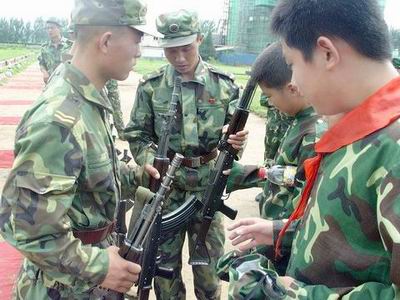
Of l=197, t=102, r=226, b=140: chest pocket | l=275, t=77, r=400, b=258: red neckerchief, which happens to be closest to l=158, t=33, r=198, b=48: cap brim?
l=197, t=102, r=226, b=140: chest pocket

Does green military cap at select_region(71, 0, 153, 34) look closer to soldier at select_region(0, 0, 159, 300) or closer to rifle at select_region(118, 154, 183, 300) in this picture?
soldier at select_region(0, 0, 159, 300)

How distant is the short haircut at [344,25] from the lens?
1131 millimetres

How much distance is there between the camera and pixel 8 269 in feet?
11.5

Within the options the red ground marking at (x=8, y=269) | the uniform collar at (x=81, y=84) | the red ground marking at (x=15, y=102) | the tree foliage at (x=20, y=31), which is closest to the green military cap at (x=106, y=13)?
the uniform collar at (x=81, y=84)

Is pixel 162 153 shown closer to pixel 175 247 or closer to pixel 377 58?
pixel 175 247

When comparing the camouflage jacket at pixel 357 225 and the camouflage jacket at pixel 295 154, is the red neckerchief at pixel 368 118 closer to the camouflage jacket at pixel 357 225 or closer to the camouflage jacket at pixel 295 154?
the camouflage jacket at pixel 357 225

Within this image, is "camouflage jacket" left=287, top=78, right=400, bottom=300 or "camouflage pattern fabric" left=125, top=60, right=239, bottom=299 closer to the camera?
"camouflage jacket" left=287, top=78, right=400, bottom=300

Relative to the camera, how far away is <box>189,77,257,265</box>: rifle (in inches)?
108

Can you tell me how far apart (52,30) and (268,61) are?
835 cm

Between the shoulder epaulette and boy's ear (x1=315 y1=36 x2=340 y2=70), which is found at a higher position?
boy's ear (x1=315 y1=36 x2=340 y2=70)

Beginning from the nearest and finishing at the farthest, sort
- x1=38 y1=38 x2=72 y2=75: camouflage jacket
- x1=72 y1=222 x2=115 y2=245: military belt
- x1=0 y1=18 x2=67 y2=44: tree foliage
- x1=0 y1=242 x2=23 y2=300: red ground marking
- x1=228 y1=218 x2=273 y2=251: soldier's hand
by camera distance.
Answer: x1=228 y1=218 x2=273 y2=251: soldier's hand < x1=72 y1=222 x2=115 y2=245: military belt < x1=0 y1=242 x2=23 y2=300: red ground marking < x1=38 y1=38 x2=72 y2=75: camouflage jacket < x1=0 y1=18 x2=67 y2=44: tree foliage

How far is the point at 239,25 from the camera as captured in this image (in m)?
50.9

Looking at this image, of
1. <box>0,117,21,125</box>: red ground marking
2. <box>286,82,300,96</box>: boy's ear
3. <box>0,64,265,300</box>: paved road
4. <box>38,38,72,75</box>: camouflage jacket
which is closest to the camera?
<box>286,82,300,96</box>: boy's ear

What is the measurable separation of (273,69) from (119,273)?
1.22m
